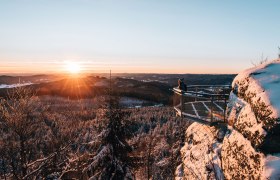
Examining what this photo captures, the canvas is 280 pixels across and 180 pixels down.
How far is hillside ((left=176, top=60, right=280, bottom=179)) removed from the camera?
7.32 metres

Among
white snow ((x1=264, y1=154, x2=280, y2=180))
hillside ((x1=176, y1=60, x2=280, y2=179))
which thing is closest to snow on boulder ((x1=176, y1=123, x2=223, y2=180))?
hillside ((x1=176, y1=60, x2=280, y2=179))

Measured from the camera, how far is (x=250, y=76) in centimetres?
930

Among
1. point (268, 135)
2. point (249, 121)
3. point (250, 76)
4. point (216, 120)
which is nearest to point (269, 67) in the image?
point (250, 76)

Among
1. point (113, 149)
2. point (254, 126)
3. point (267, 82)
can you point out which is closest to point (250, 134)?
point (254, 126)

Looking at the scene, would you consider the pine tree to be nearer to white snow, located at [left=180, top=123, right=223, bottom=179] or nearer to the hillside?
white snow, located at [left=180, top=123, right=223, bottom=179]

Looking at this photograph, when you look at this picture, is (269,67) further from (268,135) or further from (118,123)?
(118,123)

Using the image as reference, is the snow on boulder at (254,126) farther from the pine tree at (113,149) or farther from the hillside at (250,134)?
the pine tree at (113,149)

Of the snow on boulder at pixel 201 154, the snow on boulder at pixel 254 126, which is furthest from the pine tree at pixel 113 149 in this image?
the snow on boulder at pixel 254 126

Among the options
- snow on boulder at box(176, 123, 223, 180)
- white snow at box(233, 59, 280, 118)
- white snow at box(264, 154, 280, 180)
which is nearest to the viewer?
white snow at box(264, 154, 280, 180)

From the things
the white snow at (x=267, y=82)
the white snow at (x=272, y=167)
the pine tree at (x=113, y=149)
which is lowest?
the pine tree at (x=113, y=149)

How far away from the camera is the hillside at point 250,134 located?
7.32 meters

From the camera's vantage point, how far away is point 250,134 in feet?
27.0

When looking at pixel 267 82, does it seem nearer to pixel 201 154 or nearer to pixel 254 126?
pixel 254 126

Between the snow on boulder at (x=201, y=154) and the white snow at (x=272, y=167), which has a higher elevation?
the white snow at (x=272, y=167)
